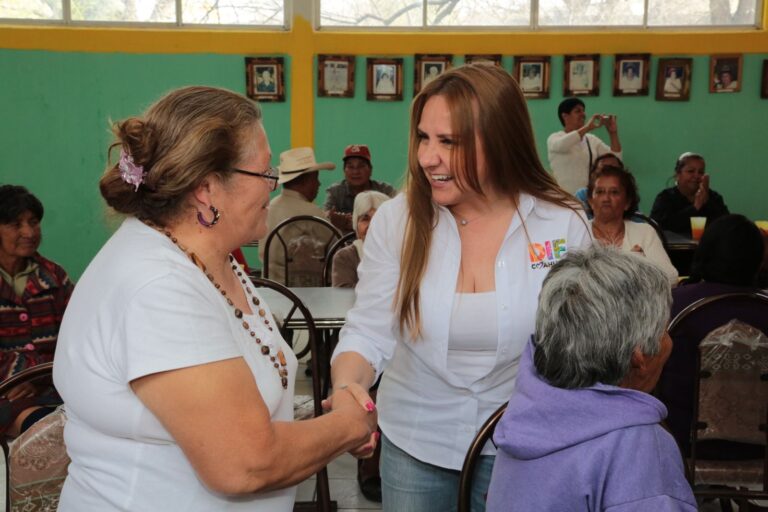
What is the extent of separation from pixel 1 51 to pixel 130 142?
6977 mm

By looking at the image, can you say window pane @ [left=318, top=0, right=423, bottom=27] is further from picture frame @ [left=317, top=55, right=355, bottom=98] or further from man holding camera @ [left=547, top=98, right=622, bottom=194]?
man holding camera @ [left=547, top=98, right=622, bottom=194]

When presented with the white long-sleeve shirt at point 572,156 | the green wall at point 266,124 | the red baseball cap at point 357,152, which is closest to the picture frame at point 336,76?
the green wall at point 266,124

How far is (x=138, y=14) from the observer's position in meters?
7.44

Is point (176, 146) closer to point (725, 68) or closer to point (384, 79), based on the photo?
point (384, 79)

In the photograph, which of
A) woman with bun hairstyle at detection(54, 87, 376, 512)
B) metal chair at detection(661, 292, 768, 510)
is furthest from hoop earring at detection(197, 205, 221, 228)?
metal chair at detection(661, 292, 768, 510)

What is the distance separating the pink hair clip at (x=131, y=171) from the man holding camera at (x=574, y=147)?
18.9ft

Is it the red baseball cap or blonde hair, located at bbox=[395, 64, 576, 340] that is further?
the red baseball cap

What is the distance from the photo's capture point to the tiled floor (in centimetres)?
328

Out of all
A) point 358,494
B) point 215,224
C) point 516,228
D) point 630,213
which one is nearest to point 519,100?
point 516,228

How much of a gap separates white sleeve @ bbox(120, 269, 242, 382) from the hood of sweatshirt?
0.47 m

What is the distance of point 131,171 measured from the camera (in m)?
1.25

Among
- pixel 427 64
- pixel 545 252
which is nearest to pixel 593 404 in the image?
→ pixel 545 252

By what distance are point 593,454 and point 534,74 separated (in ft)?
21.0

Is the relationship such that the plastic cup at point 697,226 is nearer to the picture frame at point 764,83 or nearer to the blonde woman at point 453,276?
the picture frame at point 764,83
